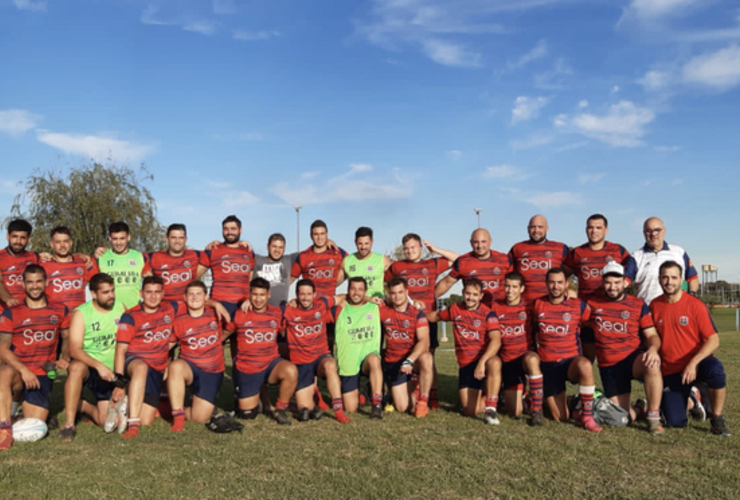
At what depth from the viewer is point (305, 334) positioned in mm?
7207

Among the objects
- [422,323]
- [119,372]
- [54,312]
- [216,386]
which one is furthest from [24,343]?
[422,323]

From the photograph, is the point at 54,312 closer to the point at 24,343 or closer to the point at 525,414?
the point at 24,343

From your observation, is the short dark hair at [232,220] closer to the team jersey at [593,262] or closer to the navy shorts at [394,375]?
the navy shorts at [394,375]

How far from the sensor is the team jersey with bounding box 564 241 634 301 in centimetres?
743

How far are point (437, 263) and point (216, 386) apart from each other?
3198 millimetres

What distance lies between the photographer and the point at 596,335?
6.73 m

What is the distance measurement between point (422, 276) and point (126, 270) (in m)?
3.77

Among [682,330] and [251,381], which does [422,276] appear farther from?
[682,330]

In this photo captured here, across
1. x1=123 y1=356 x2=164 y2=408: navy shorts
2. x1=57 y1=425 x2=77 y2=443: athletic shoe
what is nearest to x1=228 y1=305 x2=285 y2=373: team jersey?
x1=123 y1=356 x2=164 y2=408: navy shorts

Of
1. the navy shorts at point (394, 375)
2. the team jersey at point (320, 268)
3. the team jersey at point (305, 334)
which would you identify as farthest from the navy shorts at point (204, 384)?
the navy shorts at point (394, 375)

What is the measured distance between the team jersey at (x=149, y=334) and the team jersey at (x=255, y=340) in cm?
74

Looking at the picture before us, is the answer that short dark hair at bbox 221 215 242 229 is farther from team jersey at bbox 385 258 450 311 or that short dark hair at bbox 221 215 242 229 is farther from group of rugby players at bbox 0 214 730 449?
team jersey at bbox 385 258 450 311

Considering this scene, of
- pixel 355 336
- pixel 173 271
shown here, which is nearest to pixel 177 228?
pixel 173 271

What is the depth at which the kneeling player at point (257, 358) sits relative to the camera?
6820mm
